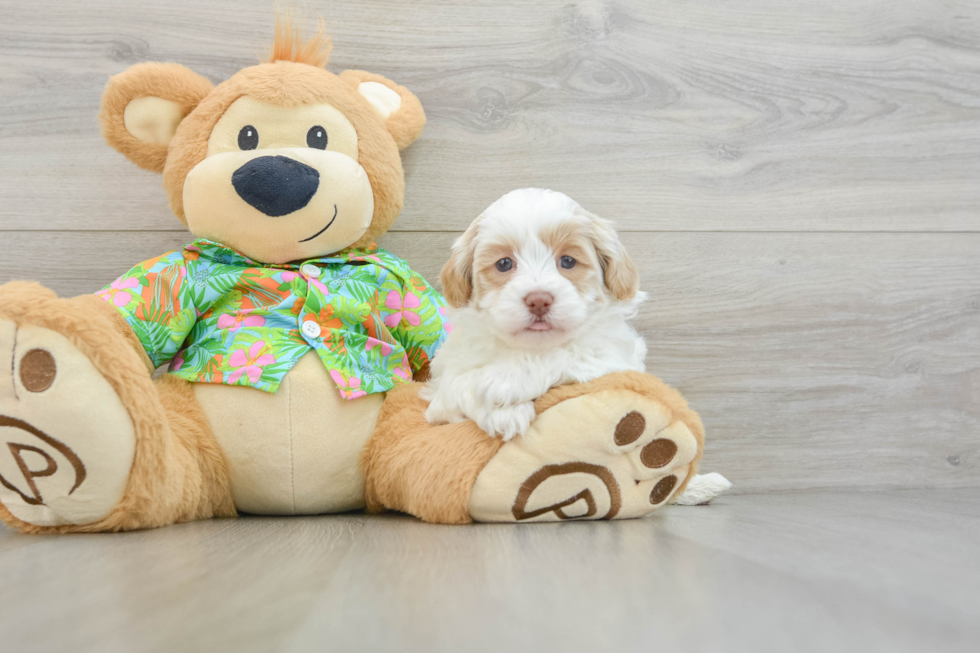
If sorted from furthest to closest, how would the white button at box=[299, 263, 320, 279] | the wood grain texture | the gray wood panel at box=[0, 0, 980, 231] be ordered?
the gray wood panel at box=[0, 0, 980, 231]
the white button at box=[299, 263, 320, 279]
the wood grain texture

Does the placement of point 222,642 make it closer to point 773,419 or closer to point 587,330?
point 587,330

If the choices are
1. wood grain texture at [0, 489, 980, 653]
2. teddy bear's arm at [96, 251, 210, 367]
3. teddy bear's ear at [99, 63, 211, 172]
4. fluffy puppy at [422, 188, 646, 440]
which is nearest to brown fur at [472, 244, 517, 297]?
fluffy puppy at [422, 188, 646, 440]

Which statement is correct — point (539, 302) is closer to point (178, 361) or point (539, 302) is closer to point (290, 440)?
point (290, 440)

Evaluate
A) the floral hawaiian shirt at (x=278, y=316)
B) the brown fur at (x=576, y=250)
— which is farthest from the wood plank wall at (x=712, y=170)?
the brown fur at (x=576, y=250)

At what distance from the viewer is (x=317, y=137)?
1.07 metres

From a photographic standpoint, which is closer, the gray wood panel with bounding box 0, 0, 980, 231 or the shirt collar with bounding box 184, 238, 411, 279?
the shirt collar with bounding box 184, 238, 411, 279

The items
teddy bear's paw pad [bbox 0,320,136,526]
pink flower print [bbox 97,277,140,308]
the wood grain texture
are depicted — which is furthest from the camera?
pink flower print [bbox 97,277,140,308]

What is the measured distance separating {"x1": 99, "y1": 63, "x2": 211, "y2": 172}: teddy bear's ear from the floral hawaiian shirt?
0.19 m

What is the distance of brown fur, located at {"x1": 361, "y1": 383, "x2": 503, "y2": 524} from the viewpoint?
88 centimetres

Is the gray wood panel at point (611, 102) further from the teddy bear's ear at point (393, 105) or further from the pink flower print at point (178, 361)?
the pink flower print at point (178, 361)

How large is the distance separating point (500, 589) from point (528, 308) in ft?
1.32

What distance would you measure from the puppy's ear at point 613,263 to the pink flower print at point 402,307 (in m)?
0.33

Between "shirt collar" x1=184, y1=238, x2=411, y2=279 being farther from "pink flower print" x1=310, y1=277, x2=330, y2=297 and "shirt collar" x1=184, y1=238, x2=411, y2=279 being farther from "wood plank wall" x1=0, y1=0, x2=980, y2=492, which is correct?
"wood plank wall" x1=0, y1=0, x2=980, y2=492

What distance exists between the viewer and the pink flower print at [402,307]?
112 centimetres
